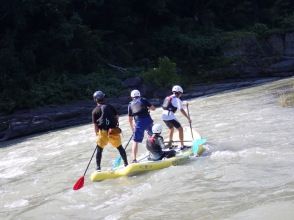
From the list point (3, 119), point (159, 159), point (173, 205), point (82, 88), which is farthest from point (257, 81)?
point (173, 205)

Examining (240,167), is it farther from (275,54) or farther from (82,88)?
(275,54)

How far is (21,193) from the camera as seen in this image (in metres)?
10.0

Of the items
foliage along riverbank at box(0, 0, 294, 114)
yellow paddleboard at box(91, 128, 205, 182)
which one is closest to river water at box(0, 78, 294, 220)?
yellow paddleboard at box(91, 128, 205, 182)

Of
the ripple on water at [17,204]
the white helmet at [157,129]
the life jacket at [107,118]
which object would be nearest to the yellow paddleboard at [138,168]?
the white helmet at [157,129]

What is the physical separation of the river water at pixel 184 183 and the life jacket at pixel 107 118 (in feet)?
3.40

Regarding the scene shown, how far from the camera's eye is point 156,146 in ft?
33.4

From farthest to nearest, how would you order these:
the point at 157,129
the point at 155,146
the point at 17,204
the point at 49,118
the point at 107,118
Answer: the point at 49,118 < the point at 155,146 < the point at 157,129 < the point at 107,118 < the point at 17,204

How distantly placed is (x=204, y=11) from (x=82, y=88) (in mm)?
15161

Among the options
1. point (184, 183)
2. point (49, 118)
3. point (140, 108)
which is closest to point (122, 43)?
point (49, 118)

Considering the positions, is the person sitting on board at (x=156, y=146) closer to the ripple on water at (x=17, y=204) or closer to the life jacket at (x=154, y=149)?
the life jacket at (x=154, y=149)

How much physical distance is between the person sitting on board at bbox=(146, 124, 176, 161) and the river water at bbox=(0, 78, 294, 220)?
19.2 inches

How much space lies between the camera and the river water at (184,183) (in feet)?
24.1

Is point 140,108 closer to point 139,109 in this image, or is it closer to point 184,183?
point 139,109

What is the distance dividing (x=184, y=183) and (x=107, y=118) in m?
1.97
